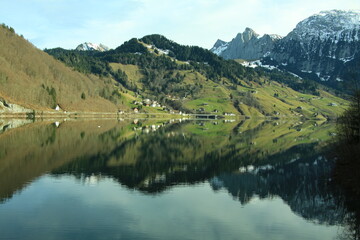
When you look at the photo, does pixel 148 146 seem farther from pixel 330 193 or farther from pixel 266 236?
pixel 266 236

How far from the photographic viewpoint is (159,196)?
37438 millimetres

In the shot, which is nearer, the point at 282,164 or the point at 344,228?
the point at 344,228

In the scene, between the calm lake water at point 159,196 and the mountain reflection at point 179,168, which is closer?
the calm lake water at point 159,196

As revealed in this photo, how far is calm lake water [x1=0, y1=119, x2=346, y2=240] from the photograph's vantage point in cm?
2744

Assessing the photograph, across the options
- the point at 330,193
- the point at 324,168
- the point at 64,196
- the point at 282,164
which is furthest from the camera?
the point at 282,164

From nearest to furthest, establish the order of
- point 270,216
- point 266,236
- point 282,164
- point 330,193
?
point 266,236 → point 270,216 → point 330,193 → point 282,164

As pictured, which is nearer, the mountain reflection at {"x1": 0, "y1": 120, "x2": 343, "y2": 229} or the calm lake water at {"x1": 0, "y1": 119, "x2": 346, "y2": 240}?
the calm lake water at {"x1": 0, "y1": 119, "x2": 346, "y2": 240}

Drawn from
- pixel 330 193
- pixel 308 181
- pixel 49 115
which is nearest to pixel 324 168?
pixel 308 181

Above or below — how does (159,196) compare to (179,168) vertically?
below

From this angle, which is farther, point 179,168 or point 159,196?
point 179,168

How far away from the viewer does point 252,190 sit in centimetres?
4256

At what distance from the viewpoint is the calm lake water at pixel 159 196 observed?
27.4m

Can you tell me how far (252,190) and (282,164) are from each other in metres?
23.7

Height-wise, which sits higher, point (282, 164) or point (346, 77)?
point (346, 77)
